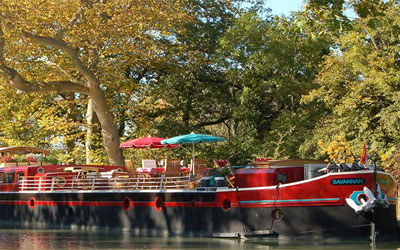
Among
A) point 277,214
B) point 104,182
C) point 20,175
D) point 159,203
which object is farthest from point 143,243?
point 20,175

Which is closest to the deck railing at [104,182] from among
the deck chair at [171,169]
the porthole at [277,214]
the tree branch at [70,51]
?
the deck chair at [171,169]

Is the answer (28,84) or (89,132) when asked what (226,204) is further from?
(89,132)

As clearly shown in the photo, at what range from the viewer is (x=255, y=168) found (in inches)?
830

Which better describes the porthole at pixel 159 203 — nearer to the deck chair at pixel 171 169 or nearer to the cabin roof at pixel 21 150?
the deck chair at pixel 171 169

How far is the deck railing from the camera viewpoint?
23.2m

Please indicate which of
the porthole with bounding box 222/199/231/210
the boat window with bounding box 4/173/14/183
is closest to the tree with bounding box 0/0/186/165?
the boat window with bounding box 4/173/14/183

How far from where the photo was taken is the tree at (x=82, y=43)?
2867cm

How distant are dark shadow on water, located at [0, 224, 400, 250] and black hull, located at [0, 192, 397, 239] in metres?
0.35

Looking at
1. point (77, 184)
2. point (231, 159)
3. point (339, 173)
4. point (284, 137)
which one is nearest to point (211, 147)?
point (231, 159)

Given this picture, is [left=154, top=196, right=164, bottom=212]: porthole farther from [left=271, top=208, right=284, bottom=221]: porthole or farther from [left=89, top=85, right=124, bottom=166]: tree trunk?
[left=89, top=85, right=124, bottom=166]: tree trunk

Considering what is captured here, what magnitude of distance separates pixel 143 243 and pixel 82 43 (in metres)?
12.4

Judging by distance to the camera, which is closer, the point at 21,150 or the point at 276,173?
the point at 276,173

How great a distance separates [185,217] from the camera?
72.6ft

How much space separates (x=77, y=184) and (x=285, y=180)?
29.4 feet
